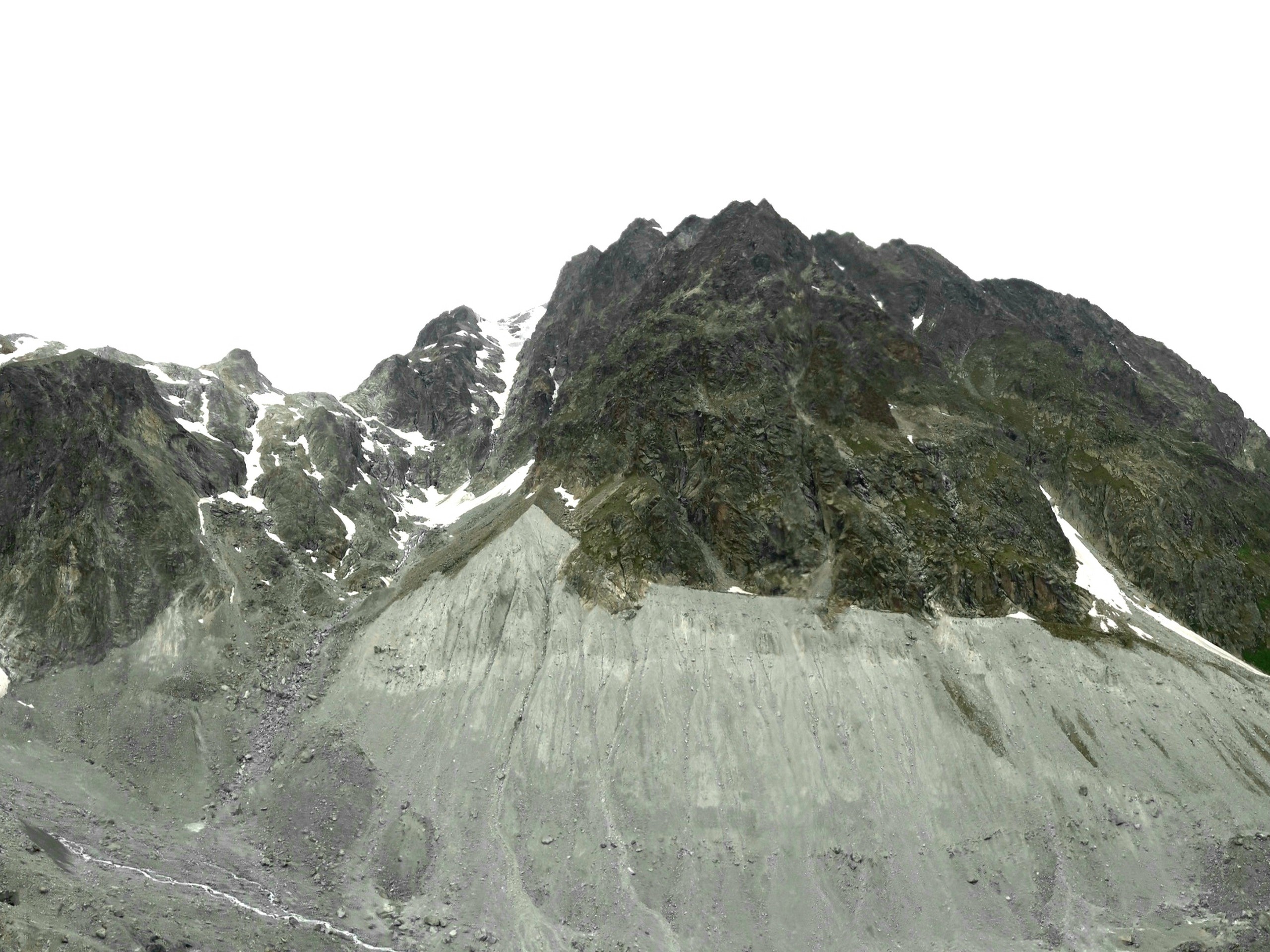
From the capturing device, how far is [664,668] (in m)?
51.8

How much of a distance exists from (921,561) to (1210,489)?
55.8 metres

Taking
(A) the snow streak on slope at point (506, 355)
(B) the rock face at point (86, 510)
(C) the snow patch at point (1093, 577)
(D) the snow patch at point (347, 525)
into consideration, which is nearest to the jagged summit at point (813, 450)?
(D) the snow patch at point (347, 525)

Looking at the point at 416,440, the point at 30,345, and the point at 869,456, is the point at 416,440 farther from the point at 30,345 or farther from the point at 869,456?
the point at 869,456

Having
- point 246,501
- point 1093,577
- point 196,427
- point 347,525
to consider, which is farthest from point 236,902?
point 1093,577

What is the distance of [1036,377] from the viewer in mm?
97812

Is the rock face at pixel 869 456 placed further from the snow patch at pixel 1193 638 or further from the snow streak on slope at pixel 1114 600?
the snow patch at pixel 1193 638

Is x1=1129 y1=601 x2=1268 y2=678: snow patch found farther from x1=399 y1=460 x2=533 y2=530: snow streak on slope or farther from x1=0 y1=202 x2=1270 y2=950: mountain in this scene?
x1=399 y1=460 x2=533 y2=530: snow streak on slope

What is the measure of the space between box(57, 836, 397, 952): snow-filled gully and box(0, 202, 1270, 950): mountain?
34cm

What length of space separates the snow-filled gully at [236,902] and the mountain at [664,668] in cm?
34

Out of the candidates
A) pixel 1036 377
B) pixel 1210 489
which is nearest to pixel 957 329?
pixel 1036 377

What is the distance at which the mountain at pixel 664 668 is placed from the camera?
124 feet

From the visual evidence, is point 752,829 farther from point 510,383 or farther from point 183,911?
point 510,383

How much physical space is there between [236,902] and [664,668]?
32529 mm

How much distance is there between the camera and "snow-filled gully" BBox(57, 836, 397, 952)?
33.3 m
